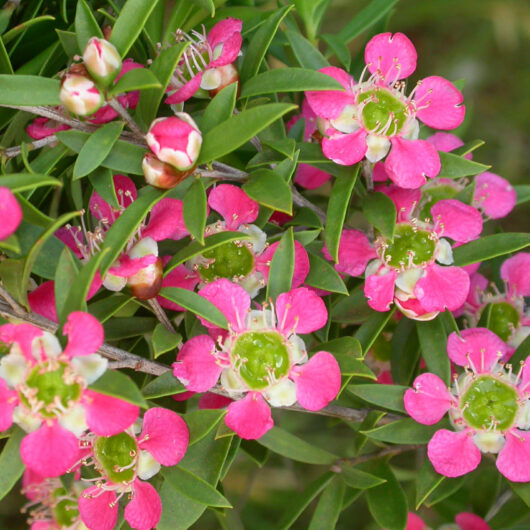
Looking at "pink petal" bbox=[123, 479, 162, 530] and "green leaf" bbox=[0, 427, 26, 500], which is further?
"pink petal" bbox=[123, 479, 162, 530]

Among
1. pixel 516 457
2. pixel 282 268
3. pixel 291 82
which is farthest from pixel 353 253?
pixel 516 457

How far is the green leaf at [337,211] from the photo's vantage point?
120cm

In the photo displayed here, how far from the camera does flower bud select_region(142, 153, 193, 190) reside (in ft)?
3.50

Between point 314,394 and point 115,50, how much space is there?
→ 1.97ft

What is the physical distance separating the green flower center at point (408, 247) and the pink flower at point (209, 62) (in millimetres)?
404

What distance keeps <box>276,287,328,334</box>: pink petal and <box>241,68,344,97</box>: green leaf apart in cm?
31

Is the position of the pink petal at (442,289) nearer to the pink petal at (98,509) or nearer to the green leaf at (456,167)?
the green leaf at (456,167)

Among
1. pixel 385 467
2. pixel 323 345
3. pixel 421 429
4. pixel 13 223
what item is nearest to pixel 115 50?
pixel 13 223

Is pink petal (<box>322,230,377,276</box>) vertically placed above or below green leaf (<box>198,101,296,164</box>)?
below

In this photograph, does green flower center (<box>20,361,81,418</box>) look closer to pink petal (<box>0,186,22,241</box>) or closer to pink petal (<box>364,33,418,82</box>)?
pink petal (<box>0,186,22,241</box>)

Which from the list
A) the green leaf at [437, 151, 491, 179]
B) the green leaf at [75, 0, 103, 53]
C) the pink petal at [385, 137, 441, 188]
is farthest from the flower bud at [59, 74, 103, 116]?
the green leaf at [437, 151, 491, 179]

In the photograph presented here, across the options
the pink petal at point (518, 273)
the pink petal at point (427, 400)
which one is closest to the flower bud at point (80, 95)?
the pink petal at point (427, 400)

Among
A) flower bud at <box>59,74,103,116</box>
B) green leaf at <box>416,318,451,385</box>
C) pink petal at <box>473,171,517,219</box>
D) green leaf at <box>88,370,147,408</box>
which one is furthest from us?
pink petal at <box>473,171,517,219</box>

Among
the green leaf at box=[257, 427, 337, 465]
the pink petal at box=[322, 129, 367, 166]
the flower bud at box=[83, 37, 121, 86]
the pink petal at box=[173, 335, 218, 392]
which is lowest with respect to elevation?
the green leaf at box=[257, 427, 337, 465]
